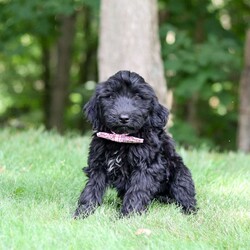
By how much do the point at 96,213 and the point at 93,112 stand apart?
94 centimetres

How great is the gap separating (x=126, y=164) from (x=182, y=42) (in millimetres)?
8142

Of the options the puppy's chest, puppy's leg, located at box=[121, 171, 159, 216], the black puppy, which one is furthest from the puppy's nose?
puppy's leg, located at box=[121, 171, 159, 216]

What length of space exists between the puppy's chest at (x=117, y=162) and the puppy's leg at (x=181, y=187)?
2.03 feet

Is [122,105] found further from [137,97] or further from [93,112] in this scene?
[93,112]

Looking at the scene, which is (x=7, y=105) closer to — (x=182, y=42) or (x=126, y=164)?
(x=182, y=42)

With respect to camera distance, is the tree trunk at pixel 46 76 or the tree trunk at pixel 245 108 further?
the tree trunk at pixel 46 76

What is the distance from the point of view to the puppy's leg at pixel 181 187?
219 inches

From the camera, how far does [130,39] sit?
10422 mm

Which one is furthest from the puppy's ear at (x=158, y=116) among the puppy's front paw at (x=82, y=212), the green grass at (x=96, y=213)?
the puppy's front paw at (x=82, y=212)

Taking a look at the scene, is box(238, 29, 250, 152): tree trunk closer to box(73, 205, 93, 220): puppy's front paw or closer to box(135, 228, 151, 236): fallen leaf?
box(73, 205, 93, 220): puppy's front paw

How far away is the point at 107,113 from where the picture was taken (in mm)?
5035

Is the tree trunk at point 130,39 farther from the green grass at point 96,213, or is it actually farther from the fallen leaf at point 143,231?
the fallen leaf at point 143,231

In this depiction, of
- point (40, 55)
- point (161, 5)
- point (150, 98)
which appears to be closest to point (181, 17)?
point (161, 5)

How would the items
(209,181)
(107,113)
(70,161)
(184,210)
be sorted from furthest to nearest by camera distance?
(70,161)
(209,181)
(184,210)
(107,113)
